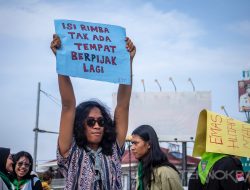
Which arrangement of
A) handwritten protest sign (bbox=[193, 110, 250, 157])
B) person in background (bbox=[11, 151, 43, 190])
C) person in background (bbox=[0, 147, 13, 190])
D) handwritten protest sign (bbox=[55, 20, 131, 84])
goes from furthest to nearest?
person in background (bbox=[11, 151, 43, 190]) < person in background (bbox=[0, 147, 13, 190]) < handwritten protest sign (bbox=[193, 110, 250, 157]) < handwritten protest sign (bbox=[55, 20, 131, 84])

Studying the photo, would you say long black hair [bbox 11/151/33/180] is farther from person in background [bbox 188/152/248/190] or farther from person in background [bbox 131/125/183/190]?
person in background [bbox 188/152/248/190]

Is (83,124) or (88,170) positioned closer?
(88,170)

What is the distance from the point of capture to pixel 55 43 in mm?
3107

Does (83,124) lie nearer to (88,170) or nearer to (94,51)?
(88,170)

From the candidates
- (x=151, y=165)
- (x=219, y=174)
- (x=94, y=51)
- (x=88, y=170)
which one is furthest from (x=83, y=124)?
(x=219, y=174)

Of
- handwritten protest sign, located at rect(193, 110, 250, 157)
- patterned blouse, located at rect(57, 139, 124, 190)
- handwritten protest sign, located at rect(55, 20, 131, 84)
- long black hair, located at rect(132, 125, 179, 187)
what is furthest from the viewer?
handwritten protest sign, located at rect(193, 110, 250, 157)

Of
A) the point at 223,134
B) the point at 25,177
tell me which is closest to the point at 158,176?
the point at 223,134

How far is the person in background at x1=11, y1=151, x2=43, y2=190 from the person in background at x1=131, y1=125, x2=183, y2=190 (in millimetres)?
1830

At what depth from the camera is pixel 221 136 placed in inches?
180

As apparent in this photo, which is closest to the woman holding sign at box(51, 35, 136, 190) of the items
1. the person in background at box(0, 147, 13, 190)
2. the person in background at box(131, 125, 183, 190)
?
the person in background at box(131, 125, 183, 190)

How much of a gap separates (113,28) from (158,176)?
150 centimetres

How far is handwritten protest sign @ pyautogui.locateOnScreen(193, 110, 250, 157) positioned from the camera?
14.8 ft

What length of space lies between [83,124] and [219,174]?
5.49 ft

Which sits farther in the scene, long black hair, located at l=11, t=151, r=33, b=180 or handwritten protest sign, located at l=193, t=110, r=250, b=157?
long black hair, located at l=11, t=151, r=33, b=180
